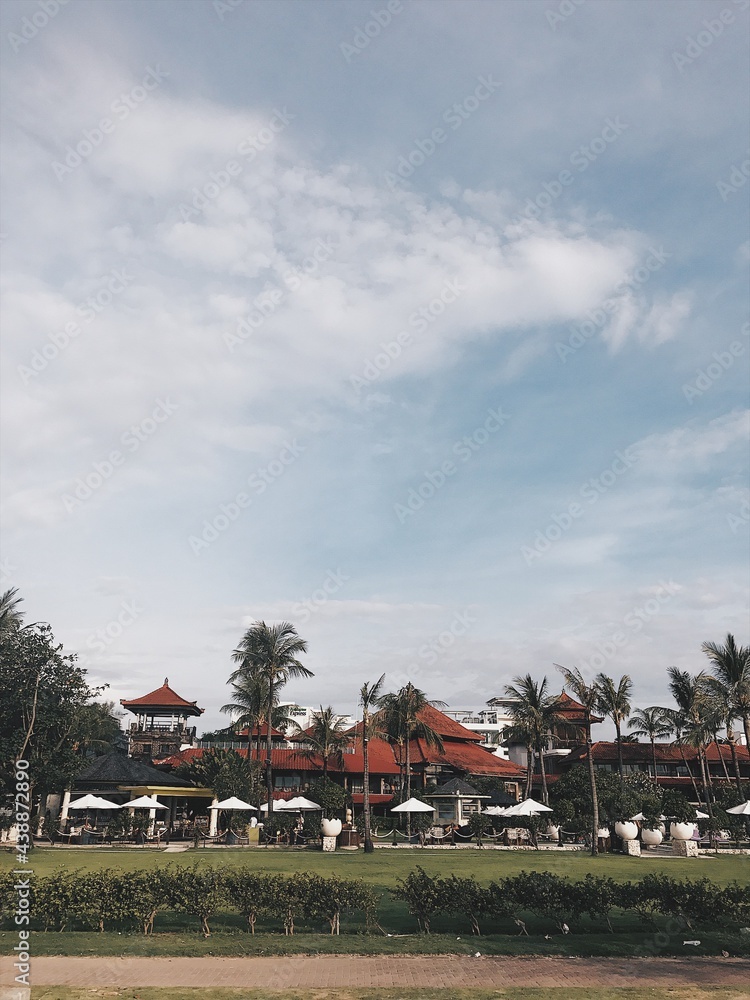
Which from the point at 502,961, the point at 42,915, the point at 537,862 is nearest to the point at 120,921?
the point at 42,915

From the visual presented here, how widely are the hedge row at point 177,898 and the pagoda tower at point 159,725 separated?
49.3m

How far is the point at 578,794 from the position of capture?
48000 millimetres

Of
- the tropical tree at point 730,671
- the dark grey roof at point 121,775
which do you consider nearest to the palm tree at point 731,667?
the tropical tree at point 730,671

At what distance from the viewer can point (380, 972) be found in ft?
→ 35.2

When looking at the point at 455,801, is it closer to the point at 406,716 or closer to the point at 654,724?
the point at 406,716

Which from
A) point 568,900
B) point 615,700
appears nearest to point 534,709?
point 615,700

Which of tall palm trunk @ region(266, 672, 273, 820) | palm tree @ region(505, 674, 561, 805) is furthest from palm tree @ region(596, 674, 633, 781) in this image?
tall palm trunk @ region(266, 672, 273, 820)

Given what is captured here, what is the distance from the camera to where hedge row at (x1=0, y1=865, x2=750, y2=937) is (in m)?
12.9

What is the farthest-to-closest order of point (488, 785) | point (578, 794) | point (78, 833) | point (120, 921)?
point (488, 785) < point (578, 794) < point (78, 833) < point (120, 921)

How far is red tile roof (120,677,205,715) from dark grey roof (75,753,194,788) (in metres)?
15.2

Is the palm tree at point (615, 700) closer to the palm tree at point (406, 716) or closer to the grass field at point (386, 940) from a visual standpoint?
the palm tree at point (406, 716)

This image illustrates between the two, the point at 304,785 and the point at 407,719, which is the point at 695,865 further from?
the point at 304,785

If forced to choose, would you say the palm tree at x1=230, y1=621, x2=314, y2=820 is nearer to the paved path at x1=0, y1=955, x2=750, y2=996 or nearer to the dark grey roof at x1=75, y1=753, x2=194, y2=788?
the dark grey roof at x1=75, y1=753, x2=194, y2=788

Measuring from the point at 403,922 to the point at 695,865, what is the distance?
1846 cm
